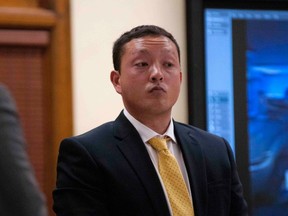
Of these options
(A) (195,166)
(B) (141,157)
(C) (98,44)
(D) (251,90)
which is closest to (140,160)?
(B) (141,157)

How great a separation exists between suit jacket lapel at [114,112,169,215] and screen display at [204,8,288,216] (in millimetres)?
713

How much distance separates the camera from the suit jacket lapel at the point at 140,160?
1521mm

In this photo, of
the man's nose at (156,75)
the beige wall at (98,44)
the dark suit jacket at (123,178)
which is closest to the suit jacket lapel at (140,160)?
the dark suit jacket at (123,178)

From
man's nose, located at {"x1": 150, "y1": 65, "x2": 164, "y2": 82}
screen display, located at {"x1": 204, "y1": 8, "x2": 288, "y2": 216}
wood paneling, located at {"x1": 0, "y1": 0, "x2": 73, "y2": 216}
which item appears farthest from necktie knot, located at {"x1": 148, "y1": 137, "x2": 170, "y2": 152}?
screen display, located at {"x1": 204, "y1": 8, "x2": 288, "y2": 216}

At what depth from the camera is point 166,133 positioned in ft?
5.33

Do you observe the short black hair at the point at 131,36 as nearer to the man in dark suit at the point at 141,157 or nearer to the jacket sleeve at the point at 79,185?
the man in dark suit at the point at 141,157

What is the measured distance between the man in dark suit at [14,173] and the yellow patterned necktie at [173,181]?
2.38 ft

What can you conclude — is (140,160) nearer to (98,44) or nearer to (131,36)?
(131,36)

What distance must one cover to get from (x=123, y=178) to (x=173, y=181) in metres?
0.12

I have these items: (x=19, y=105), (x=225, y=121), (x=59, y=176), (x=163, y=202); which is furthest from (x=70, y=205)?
(x=225, y=121)

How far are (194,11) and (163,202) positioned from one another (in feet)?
3.02

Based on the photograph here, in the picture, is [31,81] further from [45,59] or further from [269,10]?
[269,10]

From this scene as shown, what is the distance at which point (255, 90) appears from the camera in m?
2.37

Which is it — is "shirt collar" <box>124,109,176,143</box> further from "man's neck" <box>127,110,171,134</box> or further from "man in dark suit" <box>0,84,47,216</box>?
"man in dark suit" <box>0,84,47,216</box>
